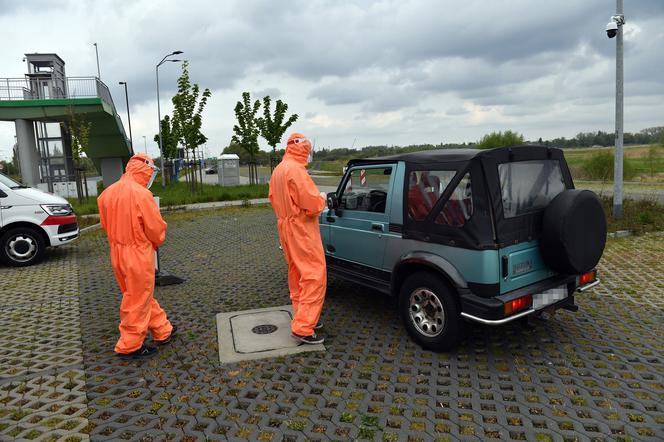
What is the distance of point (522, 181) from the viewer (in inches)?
159

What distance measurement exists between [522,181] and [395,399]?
87.6 inches

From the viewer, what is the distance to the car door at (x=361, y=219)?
4.75m

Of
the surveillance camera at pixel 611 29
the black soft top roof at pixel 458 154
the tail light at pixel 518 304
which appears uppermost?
the surveillance camera at pixel 611 29

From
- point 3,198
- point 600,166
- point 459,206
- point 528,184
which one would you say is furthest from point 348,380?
point 600,166

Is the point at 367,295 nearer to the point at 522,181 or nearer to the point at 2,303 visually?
the point at 522,181

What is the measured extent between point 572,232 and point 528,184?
1.85 ft

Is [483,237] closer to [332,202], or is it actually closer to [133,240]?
[332,202]

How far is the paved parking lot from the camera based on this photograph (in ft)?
10.2

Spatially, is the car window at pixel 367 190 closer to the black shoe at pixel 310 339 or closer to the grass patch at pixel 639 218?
the black shoe at pixel 310 339

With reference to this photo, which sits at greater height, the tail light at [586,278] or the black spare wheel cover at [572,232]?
the black spare wheel cover at [572,232]

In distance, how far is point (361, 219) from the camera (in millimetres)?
5043

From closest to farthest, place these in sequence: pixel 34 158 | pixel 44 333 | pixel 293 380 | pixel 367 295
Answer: pixel 293 380, pixel 44 333, pixel 367 295, pixel 34 158

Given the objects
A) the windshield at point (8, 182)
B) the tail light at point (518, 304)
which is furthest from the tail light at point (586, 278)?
the windshield at point (8, 182)

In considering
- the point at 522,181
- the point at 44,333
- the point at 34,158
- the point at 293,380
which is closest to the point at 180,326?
the point at 44,333
